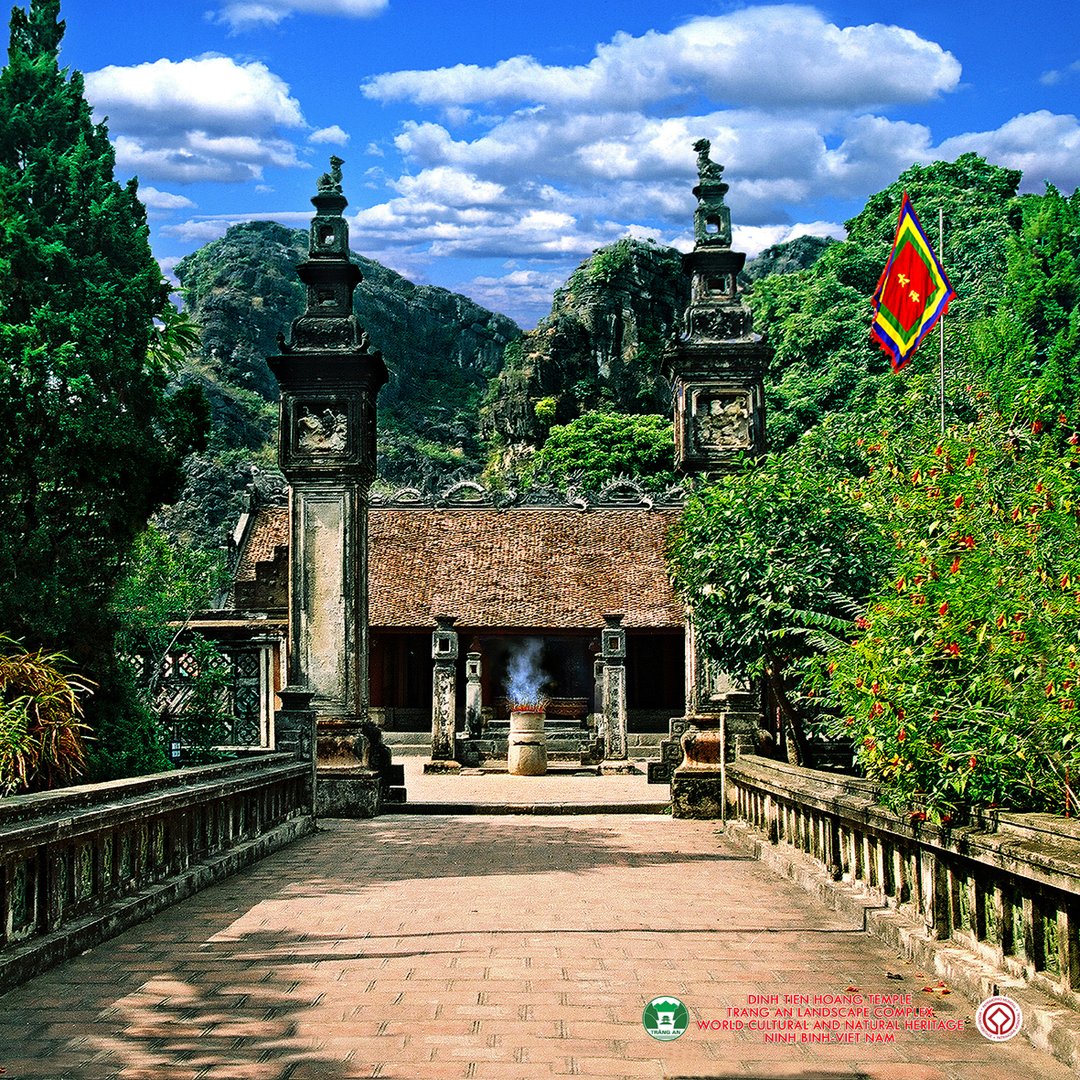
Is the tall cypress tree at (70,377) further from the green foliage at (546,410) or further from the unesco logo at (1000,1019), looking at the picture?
the green foliage at (546,410)

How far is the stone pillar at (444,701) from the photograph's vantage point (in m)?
24.5

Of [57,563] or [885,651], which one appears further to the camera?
[57,563]

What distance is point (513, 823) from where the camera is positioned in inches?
526

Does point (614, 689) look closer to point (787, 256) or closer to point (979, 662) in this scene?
point (979, 662)

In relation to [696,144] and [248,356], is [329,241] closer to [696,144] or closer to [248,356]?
[696,144]

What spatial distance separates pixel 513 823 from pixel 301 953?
24.3ft

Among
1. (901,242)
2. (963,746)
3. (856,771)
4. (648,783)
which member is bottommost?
(648,783)

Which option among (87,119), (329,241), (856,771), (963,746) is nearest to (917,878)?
(963,746)

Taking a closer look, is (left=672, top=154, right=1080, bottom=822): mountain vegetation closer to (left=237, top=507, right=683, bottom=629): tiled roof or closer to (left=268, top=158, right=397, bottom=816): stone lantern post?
(left=268, top=158, right=397, bottom=816): stone lantern post

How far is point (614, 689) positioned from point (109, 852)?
18.6m

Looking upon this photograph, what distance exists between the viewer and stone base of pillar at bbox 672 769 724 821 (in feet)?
41.4

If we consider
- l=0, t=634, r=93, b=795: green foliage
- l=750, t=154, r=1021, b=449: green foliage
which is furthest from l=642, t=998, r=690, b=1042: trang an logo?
l=750, t=154, r=1021, b=449: green foliage

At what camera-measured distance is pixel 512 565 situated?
108 feet

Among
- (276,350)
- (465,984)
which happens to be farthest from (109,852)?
(276,350)
